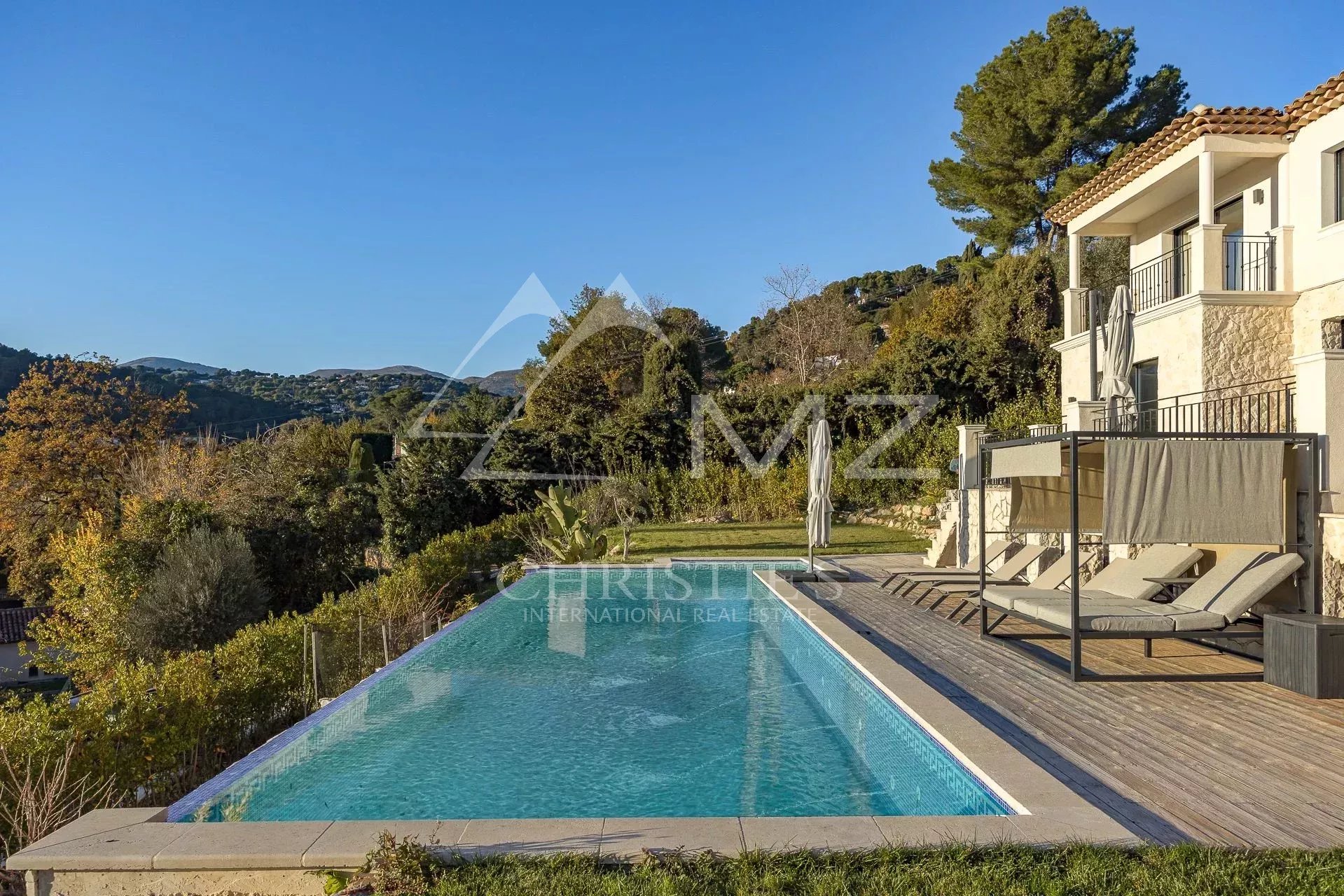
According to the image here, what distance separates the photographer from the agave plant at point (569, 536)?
14086 millimetres

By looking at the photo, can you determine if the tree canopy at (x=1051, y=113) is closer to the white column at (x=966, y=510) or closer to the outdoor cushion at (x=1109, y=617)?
the white column at (x=966, y=510)

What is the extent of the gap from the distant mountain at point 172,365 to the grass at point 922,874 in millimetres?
51781

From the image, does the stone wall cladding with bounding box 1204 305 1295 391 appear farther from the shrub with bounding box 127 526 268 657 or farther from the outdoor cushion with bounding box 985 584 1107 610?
the shrub with bounding box 127 526 268 657

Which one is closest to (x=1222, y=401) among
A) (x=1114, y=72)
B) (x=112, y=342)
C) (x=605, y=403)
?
(x=1114, y=72)

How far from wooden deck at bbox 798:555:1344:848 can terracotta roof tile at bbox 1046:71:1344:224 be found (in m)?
8.36

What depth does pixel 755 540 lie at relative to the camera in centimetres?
1577

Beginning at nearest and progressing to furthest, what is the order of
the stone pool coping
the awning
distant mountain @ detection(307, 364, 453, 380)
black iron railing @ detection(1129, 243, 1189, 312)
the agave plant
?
the stone pool coping, the awning, black iron railing @ detection(1129, 243, 1189, 312), the agave plant, distant mountain @ detection(307, 364, 453, 380)

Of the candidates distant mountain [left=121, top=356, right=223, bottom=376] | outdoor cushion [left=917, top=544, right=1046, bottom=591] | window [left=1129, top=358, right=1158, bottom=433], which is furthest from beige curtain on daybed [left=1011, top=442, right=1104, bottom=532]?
distant mountain [left=121, top=356, right=223, bottom=376]

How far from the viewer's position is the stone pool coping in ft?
10.2

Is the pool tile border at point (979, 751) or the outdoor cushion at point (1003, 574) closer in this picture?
the pool tile border at point (979, 751)

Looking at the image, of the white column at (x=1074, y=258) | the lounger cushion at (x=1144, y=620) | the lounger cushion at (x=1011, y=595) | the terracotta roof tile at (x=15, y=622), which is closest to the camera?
the lounger cushion at (x=1144, y=620)

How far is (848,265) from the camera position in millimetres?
33250

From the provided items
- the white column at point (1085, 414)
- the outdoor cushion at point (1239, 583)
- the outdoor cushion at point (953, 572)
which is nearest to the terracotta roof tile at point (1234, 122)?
the white column at point (1085, 414)

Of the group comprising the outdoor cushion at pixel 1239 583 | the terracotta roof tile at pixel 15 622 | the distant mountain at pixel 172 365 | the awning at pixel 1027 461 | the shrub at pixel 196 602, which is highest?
the distant mountain at pixel 172 365
